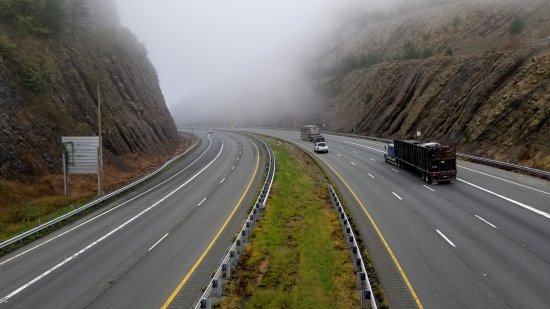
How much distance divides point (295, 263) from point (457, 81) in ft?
162

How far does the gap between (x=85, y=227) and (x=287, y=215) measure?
461 inches

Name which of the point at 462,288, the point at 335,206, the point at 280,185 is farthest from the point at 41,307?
the point at 280,185

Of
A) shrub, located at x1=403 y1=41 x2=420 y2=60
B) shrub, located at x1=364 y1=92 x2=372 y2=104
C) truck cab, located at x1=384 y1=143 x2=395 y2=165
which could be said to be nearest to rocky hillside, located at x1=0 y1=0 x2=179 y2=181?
truck cab, located at x1=384 y1=143 x2=395 y2=165

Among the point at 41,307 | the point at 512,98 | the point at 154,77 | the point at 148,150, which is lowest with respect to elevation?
the point at 41,307

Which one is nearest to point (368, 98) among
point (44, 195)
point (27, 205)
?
point (44, 195)

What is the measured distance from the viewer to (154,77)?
86.4 metres

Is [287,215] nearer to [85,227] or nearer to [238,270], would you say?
[238,270]

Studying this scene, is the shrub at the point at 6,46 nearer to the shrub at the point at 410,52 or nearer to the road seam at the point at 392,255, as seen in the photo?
the road seam at the point at 392,255

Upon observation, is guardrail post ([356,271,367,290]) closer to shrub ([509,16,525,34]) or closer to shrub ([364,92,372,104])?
shrub ([509,16,525,34])

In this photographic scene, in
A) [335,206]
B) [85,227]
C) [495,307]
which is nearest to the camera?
[495,307]

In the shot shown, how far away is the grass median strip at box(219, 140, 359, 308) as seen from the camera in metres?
14.5

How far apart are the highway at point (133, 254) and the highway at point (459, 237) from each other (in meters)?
7.37

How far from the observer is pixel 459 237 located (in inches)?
819

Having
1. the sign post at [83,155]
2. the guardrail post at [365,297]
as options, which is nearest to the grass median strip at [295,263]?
the guardrail post at [365,297]
